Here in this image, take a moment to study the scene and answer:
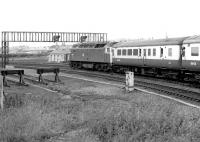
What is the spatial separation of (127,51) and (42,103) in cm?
1739

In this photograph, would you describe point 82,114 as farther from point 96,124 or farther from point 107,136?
point 107,136

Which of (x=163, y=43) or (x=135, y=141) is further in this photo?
(x=163, y=43)

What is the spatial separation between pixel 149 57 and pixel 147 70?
169 cm

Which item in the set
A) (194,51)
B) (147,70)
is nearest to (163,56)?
(147,70)

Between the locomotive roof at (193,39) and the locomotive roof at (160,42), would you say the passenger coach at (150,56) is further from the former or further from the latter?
the locomotive roof at (193,39)

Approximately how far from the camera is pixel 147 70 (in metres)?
28.2

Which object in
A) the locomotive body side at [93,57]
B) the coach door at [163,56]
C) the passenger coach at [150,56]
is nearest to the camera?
the passenger coach at [150,56]

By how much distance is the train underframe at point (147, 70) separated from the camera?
75.3 feet

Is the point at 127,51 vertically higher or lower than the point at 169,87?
higher

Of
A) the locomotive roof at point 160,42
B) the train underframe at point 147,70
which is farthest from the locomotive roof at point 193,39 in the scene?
the train underframe at point 147,70

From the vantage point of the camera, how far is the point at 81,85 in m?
23.5

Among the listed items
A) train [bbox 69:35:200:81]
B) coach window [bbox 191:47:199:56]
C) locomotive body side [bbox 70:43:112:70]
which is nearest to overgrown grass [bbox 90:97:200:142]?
coach window [bbox 191:47:199:56]

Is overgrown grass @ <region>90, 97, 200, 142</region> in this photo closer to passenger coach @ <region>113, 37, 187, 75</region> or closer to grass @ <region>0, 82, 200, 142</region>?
grass @ <region>0, 82, 200, 142</region>

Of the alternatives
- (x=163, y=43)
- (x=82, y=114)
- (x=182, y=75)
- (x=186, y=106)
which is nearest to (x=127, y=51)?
(x=163, y=43)
